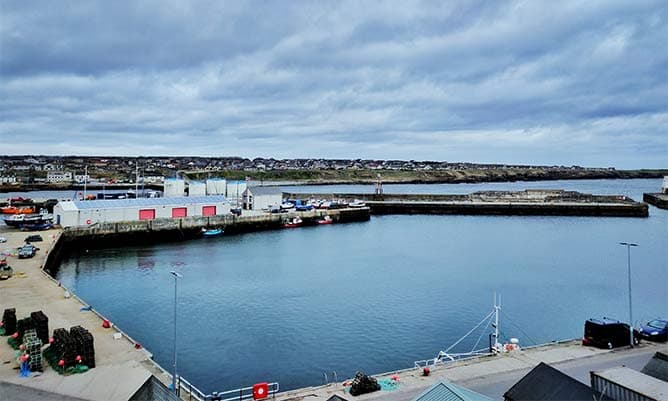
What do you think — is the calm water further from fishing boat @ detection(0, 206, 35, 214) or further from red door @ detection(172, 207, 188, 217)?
fishing boat @ detection(0, 206, 35, 214)

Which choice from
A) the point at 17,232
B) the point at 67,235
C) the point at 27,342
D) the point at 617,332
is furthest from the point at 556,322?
the point at 17,232

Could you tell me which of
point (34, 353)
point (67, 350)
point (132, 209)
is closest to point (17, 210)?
point (132, 209)

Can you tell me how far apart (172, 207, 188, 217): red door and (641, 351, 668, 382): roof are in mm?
35334

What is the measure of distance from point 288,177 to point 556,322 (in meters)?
121

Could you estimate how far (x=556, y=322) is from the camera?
17.8m

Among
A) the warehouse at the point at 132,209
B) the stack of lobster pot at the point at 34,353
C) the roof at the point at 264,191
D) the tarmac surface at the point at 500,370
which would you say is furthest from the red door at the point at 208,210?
the tarmac surface at the point at 500,370

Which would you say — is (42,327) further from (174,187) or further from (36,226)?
(174,187)

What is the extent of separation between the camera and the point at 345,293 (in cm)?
2238

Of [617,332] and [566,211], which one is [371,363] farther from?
[566,211]

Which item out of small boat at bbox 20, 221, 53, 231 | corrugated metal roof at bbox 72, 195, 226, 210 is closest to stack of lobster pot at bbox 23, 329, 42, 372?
corrugated metal roof at bbox 72, 195, 226, 210

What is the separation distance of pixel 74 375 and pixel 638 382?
11.0 metres

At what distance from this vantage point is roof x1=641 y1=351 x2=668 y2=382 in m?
9.17

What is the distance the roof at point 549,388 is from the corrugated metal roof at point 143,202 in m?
34.5

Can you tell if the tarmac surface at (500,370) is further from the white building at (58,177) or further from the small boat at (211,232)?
the white building at (58,177)
